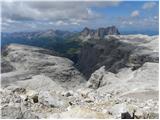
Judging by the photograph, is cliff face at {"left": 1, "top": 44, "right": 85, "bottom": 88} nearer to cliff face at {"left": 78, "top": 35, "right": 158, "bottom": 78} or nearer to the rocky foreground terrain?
the rocky foreground terrain

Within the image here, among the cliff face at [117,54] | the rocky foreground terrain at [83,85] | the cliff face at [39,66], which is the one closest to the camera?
the rocky foreground terrain at [83,85]

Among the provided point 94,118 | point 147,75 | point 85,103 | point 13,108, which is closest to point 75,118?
point 94,118

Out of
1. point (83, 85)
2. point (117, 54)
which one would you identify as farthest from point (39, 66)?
point (117, 54)

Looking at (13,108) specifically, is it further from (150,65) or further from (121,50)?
(121,50)

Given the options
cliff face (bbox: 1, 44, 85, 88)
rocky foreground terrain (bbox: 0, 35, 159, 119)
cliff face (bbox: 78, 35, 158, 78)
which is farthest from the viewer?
cliff face (bbox: 1, 44, 85, 88)

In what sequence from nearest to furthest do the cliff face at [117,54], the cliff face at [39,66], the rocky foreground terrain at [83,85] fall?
1. the rocky foreground terrain at [83,85]
2. the cliff face at [117,54]
3. the cliff face at [39,66]

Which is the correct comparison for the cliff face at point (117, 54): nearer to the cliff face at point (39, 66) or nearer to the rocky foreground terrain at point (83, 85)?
the rocky foreground terrain at point (83, 85)

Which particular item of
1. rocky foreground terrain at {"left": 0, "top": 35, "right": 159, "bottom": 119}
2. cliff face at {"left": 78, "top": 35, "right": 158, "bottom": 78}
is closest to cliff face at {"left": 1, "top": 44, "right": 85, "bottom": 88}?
rocky foreground terrain at {"left": 0, "top": 35, "right": 159, "bottom": 119}

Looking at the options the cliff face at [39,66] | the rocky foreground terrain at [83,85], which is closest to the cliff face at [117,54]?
the rocky foreground terrain at [83,85]
